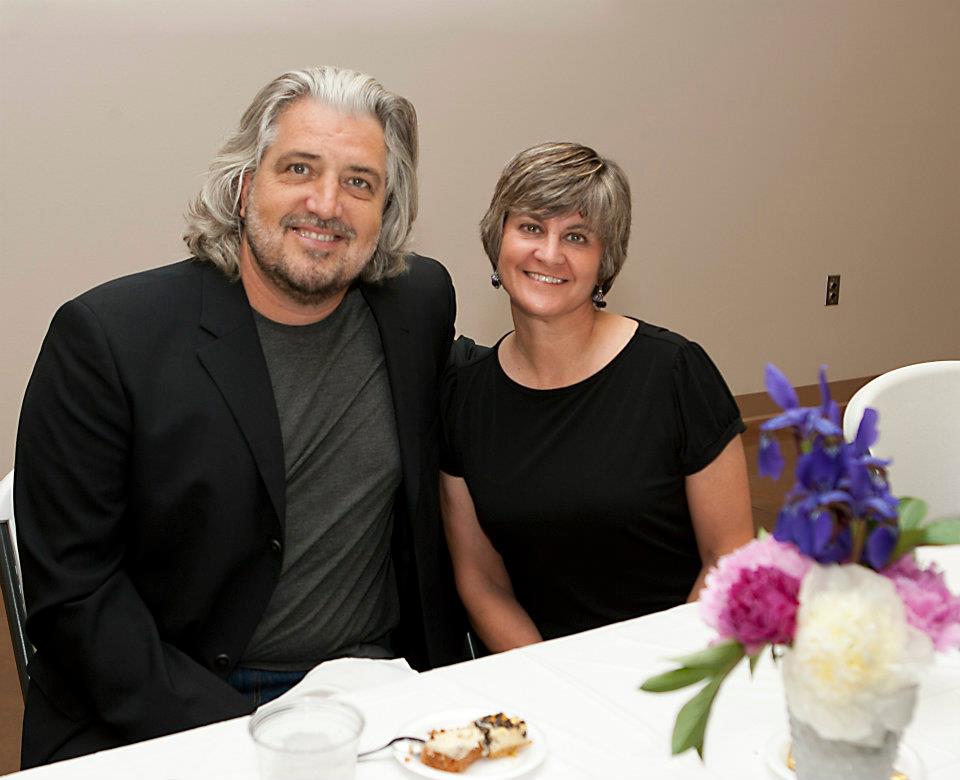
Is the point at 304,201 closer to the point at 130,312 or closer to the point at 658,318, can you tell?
the point at 130,312

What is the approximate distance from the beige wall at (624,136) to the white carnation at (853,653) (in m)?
3.20

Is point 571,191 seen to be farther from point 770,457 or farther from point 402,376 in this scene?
point 770,457

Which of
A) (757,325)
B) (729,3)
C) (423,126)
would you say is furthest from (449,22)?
(757,325)

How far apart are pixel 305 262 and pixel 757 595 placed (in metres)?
1.21

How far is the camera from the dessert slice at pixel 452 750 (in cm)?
125

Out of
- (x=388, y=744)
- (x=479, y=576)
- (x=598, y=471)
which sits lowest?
(x=479, y=576)

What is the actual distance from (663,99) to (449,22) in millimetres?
1071

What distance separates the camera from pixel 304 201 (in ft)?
6.72

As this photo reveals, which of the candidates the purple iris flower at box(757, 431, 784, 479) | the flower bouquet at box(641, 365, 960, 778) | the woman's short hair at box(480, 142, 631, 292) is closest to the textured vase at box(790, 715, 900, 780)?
the flower bouquet at box(641, 365, 960, 778)

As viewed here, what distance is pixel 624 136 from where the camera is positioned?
483 centimetres

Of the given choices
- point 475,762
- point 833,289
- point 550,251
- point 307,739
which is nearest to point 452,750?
point 475,762

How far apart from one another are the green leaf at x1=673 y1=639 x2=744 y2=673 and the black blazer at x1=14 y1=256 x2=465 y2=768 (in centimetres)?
100

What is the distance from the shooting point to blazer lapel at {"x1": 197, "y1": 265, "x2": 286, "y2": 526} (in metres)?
1.89

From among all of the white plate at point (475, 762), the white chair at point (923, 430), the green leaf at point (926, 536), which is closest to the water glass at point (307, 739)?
the white plate at point (475, 762)
